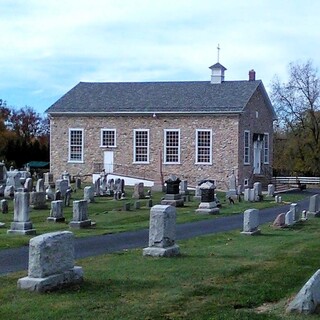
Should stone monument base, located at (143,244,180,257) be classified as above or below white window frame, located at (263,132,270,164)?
below

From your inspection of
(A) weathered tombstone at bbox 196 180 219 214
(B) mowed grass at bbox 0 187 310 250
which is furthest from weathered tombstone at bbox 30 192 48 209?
(A) weathered tombstone at bbox 196 180 219 214

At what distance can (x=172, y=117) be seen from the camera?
51.4 meters

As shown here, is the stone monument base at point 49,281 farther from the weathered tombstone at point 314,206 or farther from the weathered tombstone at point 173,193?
the weathered tombstone at point 173,193

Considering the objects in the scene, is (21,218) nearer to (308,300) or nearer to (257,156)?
(308,300)

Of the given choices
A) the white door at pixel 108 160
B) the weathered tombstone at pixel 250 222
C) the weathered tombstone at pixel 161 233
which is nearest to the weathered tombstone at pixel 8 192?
the weathered tombstone at pixel 250 222

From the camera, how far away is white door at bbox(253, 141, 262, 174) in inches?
2119

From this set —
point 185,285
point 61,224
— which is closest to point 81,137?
point 61,224

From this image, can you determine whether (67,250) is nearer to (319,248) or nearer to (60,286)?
(60,286)

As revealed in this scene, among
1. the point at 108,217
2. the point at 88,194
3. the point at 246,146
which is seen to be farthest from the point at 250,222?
the point at 246,146

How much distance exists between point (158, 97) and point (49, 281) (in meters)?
44.1

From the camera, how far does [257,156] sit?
179 ft

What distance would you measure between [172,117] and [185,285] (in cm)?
4091

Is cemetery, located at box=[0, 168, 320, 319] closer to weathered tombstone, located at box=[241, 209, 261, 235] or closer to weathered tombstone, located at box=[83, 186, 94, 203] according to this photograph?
weathered tombstone, located at box=[241, 209, 261, 235]

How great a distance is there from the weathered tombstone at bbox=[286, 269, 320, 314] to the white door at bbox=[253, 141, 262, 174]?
4427cm
